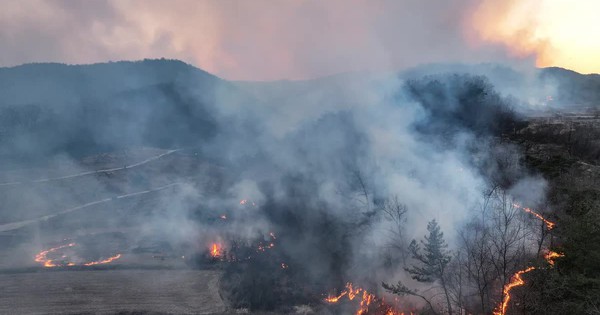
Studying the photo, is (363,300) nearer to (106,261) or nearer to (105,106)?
(106,261)

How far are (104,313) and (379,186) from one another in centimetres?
3223

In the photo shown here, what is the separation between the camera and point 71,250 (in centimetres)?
5222

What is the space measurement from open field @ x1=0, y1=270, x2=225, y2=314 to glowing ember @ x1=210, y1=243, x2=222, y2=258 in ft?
12.3

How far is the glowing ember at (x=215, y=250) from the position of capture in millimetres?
50188

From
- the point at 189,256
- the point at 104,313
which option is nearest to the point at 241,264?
the point at 189,256

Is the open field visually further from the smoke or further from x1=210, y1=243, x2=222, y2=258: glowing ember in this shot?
the smoke

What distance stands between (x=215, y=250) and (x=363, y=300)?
72.9 feet

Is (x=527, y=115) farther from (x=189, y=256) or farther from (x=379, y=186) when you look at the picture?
(x=189, y=256)

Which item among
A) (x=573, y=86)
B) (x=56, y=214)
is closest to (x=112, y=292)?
(x=56, y=214)

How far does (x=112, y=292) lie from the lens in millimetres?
40188

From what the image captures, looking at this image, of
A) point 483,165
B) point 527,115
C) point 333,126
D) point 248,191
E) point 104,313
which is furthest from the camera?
point 527,115

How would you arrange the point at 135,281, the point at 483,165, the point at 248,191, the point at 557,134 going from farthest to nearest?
the point at 248,191
the point at 557,134
the point at 483,165
the point at 135,281

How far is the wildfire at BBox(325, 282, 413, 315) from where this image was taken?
3393 centimetres

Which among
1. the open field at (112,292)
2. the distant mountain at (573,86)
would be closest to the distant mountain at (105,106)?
the open field at (112,292)
